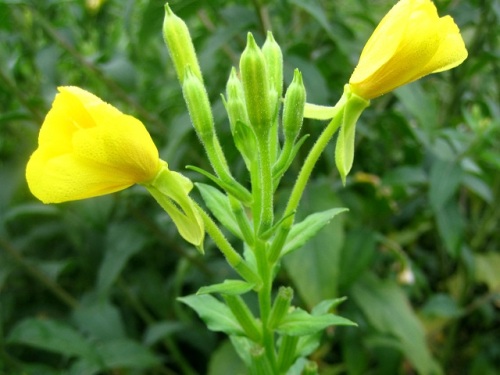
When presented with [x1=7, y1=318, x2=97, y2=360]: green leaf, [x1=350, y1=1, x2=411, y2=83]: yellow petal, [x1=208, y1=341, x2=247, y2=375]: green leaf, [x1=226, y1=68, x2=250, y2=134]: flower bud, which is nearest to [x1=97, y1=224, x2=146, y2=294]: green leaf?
[x1=7, y1=318, x2=97, y2=360]: green leaf

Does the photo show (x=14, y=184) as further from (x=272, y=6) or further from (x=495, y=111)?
→ (x=495, y=111)

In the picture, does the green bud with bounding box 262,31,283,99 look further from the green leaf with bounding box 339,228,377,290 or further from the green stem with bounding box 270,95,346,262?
the green leaf with bounding box 339,228,377,290

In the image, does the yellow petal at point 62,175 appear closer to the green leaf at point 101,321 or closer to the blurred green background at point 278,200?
the blurred green background at point 278,200

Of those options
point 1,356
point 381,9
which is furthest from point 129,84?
point 381,9

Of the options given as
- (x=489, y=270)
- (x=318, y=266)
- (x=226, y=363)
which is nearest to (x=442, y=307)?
(x=489, y=270)

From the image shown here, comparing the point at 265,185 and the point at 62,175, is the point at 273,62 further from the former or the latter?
the point at 62,175

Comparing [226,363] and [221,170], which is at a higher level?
[221,170]

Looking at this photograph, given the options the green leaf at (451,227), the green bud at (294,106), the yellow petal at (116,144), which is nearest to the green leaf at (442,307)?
the green leaf at (451,227)
